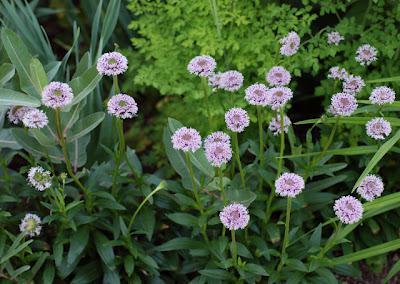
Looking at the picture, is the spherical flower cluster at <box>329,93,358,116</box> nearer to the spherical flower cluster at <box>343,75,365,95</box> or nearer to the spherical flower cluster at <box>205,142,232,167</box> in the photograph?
the spherical flower cluster at <box>343,75,365,95</box>

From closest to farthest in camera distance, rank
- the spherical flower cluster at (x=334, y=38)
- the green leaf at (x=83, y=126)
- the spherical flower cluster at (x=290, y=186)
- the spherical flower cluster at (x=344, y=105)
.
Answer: the spherical flower cluster at (x=290, y=186) < the spherical flower cluster at (x=344, y=105) < the green leaf at (x=83, y=126) < the spherical flower cluster at (x=334, y=38)

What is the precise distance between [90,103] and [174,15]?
0.41 m

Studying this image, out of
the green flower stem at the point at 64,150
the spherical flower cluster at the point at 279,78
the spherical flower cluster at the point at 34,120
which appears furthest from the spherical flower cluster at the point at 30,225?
the spherical flower cluster at the point at 279,78

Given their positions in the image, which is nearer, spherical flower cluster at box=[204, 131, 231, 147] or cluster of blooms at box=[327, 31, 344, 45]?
spherical flower cluster at box=[204, 131, 231, 147]

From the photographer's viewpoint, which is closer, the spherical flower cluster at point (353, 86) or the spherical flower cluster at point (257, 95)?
the spherical flower cluster at point (257, 95)

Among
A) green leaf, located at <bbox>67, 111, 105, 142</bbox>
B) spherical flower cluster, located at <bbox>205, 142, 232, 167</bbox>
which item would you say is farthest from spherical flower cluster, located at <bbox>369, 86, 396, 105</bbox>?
green leaf, located at <bbox>67, 111, 105, 142</bbox>

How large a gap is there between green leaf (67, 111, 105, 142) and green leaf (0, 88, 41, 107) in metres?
0.24

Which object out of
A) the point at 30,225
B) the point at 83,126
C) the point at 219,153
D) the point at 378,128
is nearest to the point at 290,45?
the point at 378,128

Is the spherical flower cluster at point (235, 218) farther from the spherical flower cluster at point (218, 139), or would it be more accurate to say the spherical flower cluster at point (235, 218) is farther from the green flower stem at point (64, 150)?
the green flower stem at point (64, 150)

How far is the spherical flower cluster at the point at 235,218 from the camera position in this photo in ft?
4.46

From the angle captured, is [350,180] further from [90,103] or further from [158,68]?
[90,103]

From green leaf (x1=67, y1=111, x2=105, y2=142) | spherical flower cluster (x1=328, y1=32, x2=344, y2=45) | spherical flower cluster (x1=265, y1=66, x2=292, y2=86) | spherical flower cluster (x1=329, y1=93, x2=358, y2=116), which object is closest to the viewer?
A: spherical flower cluster (x1=329, y1=93, x2=358, y2=116)

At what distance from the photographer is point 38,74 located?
1.55 m

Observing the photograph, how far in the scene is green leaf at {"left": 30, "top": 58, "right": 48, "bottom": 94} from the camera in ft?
5.01
